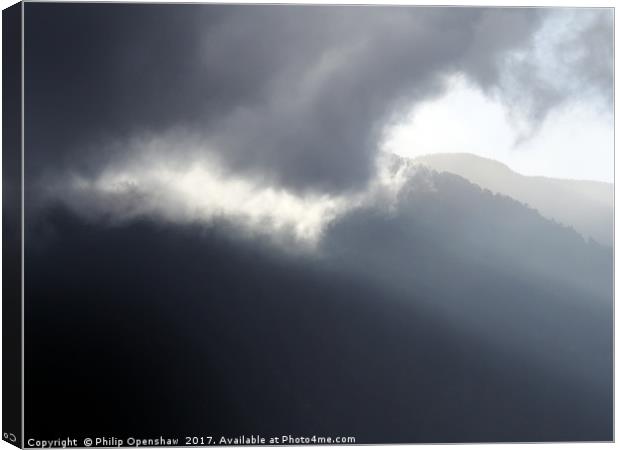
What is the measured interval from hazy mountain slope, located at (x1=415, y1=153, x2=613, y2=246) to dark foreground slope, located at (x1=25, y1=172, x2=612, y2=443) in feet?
0.39

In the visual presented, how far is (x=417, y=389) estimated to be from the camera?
9477 millimetres

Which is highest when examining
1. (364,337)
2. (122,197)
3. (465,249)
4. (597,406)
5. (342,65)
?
(342,65)

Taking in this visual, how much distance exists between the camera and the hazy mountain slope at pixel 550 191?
9.55 metres

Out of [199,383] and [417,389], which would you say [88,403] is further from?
[417,389]

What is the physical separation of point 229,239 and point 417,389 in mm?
2233

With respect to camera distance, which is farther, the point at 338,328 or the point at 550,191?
the point at 550,191

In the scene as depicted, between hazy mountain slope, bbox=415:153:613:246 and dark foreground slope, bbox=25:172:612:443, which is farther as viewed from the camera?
hazy mountain slope, bbox=415:153:613:246

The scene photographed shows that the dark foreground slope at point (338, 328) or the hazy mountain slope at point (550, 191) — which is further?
the hazy mountain slope at point (550, 191)

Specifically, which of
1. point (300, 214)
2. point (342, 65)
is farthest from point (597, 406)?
point (342, 65)

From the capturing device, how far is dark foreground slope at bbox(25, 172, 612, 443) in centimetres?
929

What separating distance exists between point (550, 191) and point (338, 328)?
94.0 inches

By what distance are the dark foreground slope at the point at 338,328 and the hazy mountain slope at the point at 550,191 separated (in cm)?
12

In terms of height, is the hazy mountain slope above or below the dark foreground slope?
above

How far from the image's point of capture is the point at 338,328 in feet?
31.0
